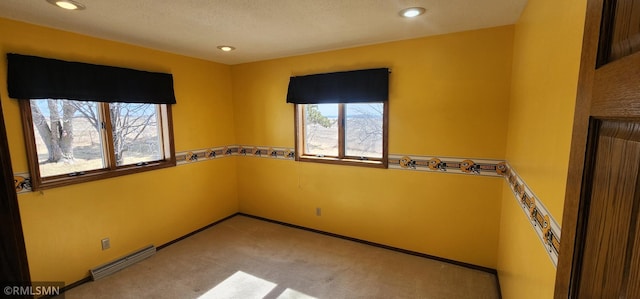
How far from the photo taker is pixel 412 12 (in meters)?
1.95

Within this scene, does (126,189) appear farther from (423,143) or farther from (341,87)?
(423,143)

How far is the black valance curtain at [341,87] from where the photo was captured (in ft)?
8.91

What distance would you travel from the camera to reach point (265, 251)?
9.78ft

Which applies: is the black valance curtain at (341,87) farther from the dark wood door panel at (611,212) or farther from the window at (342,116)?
the dark wood door panel at (611,212)

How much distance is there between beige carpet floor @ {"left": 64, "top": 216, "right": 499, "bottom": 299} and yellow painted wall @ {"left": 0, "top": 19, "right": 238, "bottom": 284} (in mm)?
284

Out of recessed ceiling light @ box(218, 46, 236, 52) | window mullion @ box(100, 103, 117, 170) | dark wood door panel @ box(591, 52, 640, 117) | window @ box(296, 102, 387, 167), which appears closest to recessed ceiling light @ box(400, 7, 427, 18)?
window @ box(296, 102, 387, 167)

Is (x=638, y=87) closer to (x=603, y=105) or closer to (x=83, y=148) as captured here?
(x=603, y=105)

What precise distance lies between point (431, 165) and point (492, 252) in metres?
0.96

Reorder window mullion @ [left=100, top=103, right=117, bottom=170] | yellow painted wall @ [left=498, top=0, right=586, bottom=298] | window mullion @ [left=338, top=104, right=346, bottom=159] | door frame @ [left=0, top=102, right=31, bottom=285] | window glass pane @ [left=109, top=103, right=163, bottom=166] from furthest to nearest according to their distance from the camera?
window mullion @ [left=338, top=104, right=346, bottom=159] → window glass pane @ [left=109, top=103, right=163, bottom=166] → window mullion @ [left=100, top=103, right=117, bottom=170] → yellow painted wall @ [left=498, top=0, right=586, bottom=298] → door frame @ [left=0, top=102, right=31, bottom=285]

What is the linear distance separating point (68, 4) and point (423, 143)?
2930 mm

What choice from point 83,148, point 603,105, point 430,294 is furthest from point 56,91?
point 430,294

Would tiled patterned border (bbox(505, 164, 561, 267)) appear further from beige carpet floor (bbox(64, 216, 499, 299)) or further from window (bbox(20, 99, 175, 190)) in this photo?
window (bbox(20, 99, 175, 190))

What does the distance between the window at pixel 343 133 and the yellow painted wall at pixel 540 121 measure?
1205 millimetres

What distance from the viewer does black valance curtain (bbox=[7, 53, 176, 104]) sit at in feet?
6.61
